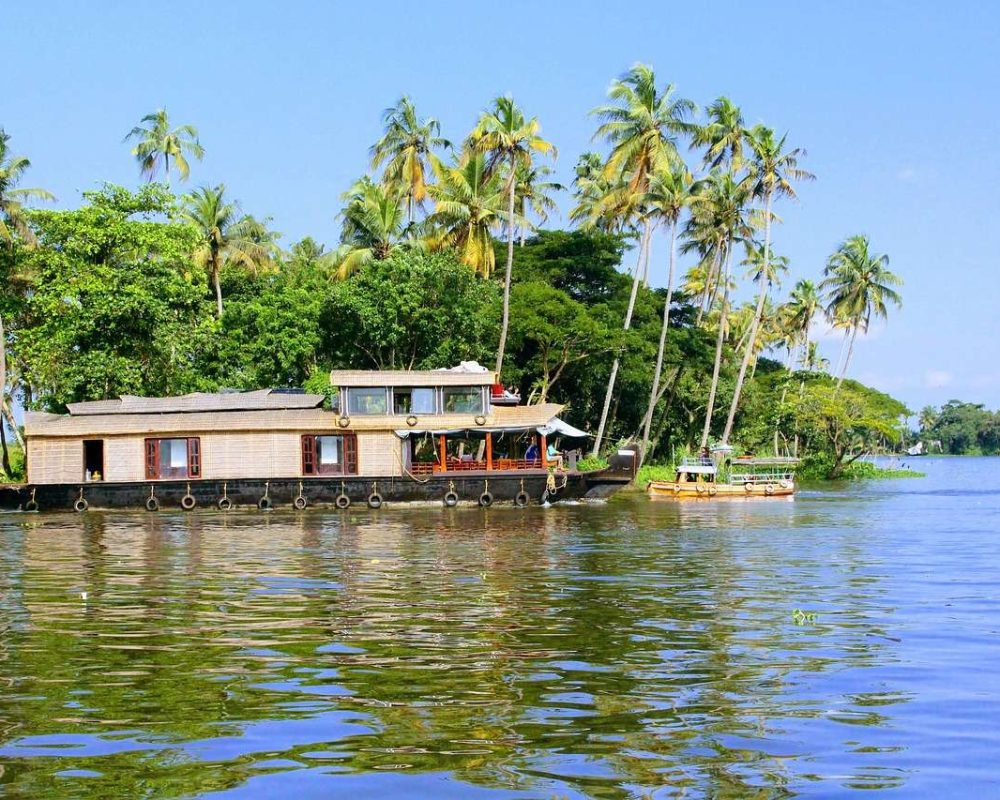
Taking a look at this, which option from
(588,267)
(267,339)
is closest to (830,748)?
(267,339)

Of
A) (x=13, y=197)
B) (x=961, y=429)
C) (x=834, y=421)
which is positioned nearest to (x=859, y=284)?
(x=834, y=421)

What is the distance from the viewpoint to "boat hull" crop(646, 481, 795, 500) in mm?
37344

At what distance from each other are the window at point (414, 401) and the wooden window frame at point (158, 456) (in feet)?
18.8

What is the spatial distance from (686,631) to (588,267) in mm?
36339

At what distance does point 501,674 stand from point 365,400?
2453 centimetres

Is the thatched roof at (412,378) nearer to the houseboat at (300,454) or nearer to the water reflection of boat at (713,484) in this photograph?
the houseboat at (300,454)

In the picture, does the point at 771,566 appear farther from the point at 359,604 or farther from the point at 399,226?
the point at 399,226

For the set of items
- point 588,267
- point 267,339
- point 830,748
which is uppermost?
point 588,267

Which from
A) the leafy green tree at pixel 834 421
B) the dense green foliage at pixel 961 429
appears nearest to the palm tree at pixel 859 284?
the leafy green tree at pixel 834 421

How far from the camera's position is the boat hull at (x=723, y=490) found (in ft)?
123

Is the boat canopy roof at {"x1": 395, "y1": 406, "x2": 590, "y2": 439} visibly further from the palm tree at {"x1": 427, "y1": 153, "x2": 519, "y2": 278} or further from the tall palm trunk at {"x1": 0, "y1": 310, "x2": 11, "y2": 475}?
the tall palm trunk at {"x1": 0, "y1": 310, "x2": 11, "y2": 475}

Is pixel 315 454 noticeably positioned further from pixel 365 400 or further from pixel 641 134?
pixel 641 134

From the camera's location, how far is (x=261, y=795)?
6043 mm

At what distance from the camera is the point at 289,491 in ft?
107
